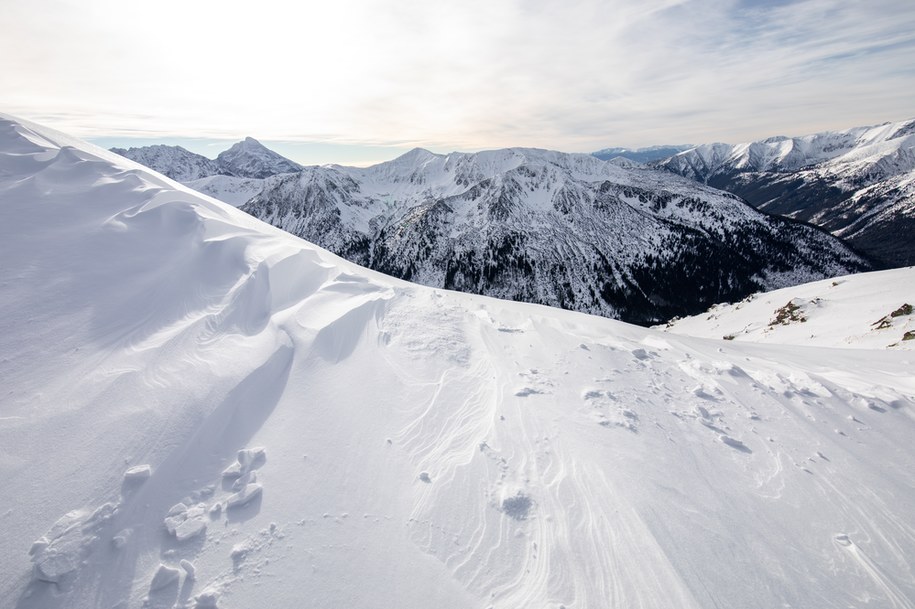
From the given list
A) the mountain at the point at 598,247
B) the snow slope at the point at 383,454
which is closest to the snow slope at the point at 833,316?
the snow slope at the point at 383,454

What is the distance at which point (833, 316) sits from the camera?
26953mm

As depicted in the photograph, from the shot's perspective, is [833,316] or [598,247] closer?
[833,316]

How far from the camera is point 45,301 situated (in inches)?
260

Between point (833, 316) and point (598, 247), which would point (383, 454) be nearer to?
point (833, 316)

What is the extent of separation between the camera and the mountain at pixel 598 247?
138 meters

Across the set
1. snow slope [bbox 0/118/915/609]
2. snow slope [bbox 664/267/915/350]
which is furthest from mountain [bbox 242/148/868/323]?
snow slope [bbox 0/118/915/609]

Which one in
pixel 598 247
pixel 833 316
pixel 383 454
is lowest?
pixel 598 247

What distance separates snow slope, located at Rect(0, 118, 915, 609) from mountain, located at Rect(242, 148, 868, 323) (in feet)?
402

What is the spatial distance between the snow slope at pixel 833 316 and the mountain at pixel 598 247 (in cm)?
8874

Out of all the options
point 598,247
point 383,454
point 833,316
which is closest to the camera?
point 383,454

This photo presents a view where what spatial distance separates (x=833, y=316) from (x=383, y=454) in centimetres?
3595

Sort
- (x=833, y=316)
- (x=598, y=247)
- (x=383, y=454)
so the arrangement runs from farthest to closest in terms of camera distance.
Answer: (x=598, y=247) < (x=833, y=316) < (x=383, y=454)

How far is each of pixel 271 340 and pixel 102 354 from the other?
2.48m

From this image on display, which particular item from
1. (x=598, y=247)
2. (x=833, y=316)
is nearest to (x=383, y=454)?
(x=833, y=316)
